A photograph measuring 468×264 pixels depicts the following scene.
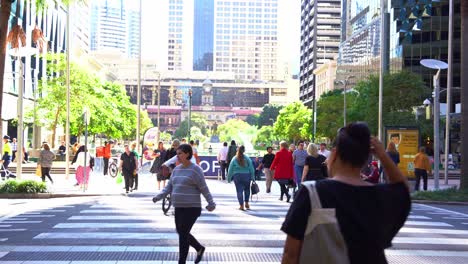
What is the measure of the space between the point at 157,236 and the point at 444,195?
12244mm

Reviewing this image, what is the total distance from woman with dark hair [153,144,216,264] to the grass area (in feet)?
45.4

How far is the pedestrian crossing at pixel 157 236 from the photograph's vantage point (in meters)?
9.88

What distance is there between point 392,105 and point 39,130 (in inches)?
1310

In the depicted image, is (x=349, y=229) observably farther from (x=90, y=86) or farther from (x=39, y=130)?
(x=39, y=130)

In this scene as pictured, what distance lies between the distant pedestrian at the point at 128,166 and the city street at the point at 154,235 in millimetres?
3370

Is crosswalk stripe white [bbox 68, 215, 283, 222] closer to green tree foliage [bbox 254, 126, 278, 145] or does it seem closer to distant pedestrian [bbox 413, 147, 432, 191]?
distant pedestrian [bbox 413, 147, 432, 191]

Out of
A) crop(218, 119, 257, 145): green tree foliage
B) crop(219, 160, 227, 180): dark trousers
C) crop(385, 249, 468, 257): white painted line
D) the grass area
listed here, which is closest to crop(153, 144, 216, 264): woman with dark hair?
crop(385, 249, 468, 257): white painted line

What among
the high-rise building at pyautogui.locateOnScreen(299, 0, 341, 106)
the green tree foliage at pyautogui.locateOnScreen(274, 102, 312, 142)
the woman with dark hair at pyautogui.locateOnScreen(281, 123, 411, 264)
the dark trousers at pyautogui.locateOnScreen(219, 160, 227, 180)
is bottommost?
the dark trousers at pyautogui.locateOnScreen(219, 160, 227, 180)

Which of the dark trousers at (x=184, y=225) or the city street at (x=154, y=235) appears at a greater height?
the dark trousers at (x=184, y=225)

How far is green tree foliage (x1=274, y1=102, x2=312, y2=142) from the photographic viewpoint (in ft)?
349

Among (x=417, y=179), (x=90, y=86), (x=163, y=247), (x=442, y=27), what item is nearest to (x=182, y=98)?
(x=442, y=27)

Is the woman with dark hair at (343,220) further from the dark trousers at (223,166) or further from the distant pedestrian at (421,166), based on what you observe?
the dark trousers at (223,166)

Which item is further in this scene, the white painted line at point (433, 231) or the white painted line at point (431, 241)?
the white painted line at point (433, 231)

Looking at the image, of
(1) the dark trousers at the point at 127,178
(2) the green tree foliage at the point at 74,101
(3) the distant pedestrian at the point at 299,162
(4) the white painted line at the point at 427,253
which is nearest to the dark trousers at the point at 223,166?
(1) the dark trousers at the point at 127,178
